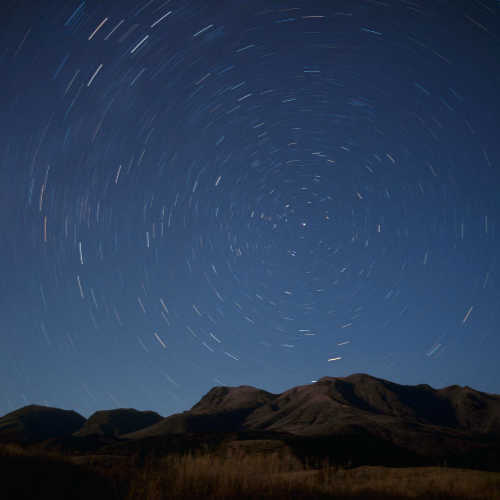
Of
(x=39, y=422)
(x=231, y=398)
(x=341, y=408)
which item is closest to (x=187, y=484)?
(x=341, y=408)

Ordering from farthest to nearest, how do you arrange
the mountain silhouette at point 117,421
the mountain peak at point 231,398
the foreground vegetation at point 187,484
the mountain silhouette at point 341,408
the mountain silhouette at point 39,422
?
the mountain peak at point 231,398 → the mountain silhouette at point 117,421 → the mountain silhouette at point 39,422 → the mountain silhouette at point 341,408 → the foreground vegetation at point 187,484

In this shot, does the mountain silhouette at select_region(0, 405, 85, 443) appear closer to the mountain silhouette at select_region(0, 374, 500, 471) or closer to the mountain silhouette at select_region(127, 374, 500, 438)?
the mountain silhouette at select_region(0, 374, 500, 471)

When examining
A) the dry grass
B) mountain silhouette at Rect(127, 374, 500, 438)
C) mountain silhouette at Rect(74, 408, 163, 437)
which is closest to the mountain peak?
mountain silhouette at Rect(127, 374, 500, 438)

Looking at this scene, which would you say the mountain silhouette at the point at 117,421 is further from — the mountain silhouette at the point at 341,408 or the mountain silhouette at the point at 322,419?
the mountain silhouette at the point at 341,408

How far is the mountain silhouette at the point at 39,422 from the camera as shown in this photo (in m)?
119

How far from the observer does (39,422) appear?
133 m

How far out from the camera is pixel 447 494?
23.5 ft

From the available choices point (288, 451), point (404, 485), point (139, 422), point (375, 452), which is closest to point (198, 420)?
point (139, 422)

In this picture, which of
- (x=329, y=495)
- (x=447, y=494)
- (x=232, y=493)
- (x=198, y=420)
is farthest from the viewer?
(x=198, y=420)

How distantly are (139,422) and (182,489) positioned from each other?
16534 centimetres

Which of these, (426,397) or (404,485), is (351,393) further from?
(404,485)

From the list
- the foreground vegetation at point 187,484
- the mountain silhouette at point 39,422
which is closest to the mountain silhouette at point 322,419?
the mountain silhouette at point 39,422

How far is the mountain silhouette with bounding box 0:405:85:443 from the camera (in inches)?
4701

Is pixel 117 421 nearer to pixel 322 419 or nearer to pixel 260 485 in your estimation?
pixel 322 419
